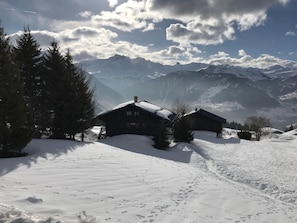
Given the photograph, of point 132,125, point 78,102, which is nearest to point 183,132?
point 132,125

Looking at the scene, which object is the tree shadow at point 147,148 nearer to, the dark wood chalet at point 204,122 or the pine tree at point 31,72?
the pine tree at point 31,72

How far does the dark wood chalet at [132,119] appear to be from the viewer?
4641cm

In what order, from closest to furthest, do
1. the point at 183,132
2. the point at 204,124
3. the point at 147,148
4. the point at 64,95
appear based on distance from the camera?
the point at 64,95
the point at 147,148
the point at 183,132
the point at 204,124

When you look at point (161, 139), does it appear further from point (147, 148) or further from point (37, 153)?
point (37, 153)

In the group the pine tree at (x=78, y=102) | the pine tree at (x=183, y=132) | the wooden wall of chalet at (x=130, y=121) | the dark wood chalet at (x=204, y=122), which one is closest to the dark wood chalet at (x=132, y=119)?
the wooden wall of chalet at (x=130, y=121)

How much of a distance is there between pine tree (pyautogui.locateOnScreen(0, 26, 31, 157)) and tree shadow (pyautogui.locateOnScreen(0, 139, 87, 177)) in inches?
48.6

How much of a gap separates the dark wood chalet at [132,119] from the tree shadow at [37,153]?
72.8ft

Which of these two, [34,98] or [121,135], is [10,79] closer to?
[34,98]

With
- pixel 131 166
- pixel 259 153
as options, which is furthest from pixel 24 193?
pixel 259 153

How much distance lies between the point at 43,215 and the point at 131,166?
33.2ft

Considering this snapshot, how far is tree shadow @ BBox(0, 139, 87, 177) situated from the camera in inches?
655

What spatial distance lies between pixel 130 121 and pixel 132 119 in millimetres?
425

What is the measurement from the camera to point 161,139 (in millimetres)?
38125

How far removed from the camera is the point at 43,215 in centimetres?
1009
